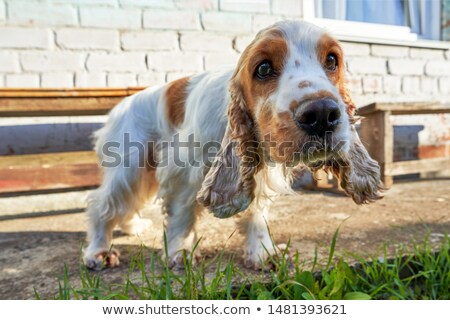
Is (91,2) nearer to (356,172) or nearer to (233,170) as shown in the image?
(233,170)

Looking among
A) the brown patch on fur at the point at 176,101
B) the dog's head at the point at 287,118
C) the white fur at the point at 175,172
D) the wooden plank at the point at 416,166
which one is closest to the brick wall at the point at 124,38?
the wooden plank at the point at 416,166

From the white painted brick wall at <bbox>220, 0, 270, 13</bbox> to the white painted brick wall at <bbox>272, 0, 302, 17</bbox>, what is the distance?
0.10 meters

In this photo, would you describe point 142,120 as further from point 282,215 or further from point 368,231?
point 368,231

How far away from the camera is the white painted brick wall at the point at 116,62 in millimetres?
3703

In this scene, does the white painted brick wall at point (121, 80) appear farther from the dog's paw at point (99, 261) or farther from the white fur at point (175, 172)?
the dog's paw at point (99, 261)

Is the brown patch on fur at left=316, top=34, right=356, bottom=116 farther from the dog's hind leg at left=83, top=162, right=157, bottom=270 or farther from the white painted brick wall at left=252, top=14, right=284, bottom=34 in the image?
the white painted brick wall at left=252, top=14, right=284, bottom=34

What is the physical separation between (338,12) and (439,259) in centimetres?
374

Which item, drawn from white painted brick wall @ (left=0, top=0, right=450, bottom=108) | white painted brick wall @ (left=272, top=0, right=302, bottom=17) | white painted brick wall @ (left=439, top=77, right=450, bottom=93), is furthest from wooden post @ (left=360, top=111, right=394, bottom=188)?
white painted brick wall @ (left=439, top=77, right=450, bottom=93)

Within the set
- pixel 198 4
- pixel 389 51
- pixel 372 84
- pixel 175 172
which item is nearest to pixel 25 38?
pixel 198 4

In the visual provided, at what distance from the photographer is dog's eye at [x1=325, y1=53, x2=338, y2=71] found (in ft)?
5.32

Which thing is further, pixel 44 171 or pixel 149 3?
pixel 149 3

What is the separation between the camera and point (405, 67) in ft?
15.8

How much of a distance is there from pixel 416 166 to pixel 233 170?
3.24 m

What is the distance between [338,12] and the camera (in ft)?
15.5
